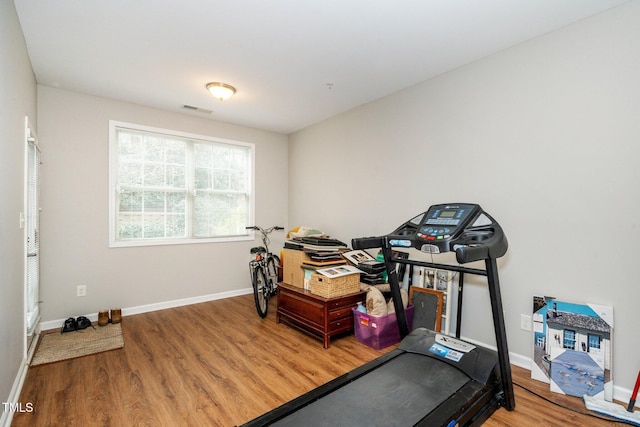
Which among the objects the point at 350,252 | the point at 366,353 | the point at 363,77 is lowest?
the point at 366,353

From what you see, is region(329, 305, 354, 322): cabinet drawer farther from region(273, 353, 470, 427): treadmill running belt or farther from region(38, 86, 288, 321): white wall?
region(38, 86, 288, 321): white wall

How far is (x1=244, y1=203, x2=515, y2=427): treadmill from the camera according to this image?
1564mm

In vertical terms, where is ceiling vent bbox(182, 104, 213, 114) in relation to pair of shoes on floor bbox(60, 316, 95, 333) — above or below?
above

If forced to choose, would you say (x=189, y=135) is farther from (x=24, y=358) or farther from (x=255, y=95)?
(x=24, y=358)

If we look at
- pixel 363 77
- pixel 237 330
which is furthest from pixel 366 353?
pixel 363 77

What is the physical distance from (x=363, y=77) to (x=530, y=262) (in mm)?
2242

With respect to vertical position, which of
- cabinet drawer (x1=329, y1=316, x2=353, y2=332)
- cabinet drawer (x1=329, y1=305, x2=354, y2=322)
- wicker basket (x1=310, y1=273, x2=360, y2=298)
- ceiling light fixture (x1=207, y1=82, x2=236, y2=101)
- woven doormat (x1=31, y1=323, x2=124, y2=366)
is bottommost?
woven doormat (x1=31, y1=323, x2=124, y2=366)

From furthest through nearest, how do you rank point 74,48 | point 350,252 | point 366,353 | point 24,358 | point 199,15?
point 350,252 → point 366,353 → point 74,48 → point 24,358 → point 199,15

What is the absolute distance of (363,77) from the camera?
3107 mm

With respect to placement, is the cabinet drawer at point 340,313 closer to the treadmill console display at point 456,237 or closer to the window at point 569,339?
the treadmill console display at point 456,237

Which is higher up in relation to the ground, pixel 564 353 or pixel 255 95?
pixel 255 95

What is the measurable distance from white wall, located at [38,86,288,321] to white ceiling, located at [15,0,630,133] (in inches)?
10.8

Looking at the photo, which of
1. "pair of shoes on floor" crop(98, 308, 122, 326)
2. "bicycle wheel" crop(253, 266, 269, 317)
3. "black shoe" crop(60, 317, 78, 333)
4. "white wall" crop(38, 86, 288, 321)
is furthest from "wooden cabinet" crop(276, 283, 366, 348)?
"black shoe" crop(60, 317, 78, 333)

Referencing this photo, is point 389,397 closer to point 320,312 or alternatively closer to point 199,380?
point 320,312
